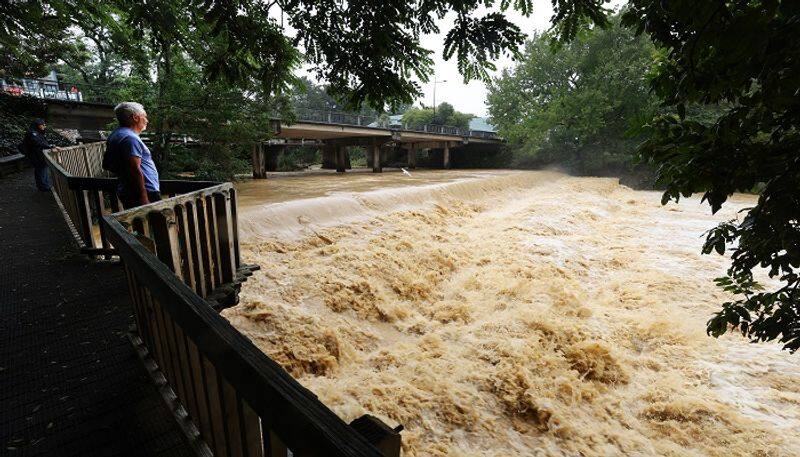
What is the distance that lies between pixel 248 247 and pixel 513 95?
103 ft

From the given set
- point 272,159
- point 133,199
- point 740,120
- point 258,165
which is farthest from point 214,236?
point 272,159

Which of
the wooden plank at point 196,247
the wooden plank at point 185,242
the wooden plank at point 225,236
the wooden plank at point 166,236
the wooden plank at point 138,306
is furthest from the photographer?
the wooden plank at point 225,236

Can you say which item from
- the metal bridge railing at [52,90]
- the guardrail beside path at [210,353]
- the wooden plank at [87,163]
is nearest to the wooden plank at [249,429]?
the guardrail beside path at [210,353]

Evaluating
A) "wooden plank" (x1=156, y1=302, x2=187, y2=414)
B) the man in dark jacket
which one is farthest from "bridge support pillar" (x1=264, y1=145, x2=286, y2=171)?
"wooden plank" (x1=156, y1=302, x2=187, y2=414)

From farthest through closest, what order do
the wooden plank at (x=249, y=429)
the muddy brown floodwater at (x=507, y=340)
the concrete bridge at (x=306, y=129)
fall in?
1. the concrete bridge at (x=306, y=129)
2. the muddy brown floodwater at (x=507, y=340)
3. the wooden plank at (x=249, y=429)

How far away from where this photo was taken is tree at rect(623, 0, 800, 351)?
1.33 metres

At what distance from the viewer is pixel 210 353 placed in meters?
1.21

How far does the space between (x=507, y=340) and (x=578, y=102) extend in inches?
1128

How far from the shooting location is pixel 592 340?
6066 mm

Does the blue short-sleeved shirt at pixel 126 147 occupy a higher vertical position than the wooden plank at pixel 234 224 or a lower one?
higher

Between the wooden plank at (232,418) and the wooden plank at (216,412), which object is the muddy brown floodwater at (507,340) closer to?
the wooden plank at (216,412)

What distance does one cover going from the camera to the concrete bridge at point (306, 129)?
14.5 m

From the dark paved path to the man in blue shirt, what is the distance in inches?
41.2

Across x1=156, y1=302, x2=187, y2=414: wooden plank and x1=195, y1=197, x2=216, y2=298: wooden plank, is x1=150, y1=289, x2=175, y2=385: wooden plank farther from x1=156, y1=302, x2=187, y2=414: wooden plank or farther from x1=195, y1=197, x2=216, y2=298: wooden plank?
x1=195, y1=197, x2=216, y2=298: wooden plank
